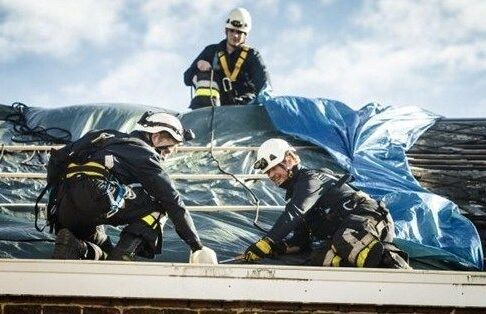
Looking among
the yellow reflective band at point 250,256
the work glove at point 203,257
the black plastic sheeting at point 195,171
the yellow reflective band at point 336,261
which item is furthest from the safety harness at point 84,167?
the yellow reflective band at point 336,261

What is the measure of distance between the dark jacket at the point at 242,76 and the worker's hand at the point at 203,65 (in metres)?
0.10

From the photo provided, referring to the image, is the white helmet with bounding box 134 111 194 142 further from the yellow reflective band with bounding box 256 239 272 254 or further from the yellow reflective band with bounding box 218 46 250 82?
the yellow reflective band with bounding box 218 46 250 82

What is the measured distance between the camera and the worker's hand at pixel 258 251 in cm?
352

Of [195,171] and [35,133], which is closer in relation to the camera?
[195,171]

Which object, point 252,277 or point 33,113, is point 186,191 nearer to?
point 252,277

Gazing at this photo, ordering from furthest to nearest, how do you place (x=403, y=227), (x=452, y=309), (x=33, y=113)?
(x=33, y=113)
(x=403, y=227)
(x=452, y=309)

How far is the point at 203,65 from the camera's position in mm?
6652

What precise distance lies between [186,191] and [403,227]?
1781 mm

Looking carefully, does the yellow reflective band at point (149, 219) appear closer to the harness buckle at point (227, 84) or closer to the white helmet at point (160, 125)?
the white helmet at point (160, 125)

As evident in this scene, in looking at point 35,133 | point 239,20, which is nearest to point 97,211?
point 35,133

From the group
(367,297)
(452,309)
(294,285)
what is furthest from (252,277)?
(452,309)

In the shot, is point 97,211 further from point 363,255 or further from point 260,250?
point 363,255

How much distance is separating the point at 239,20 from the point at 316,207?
3.62 m

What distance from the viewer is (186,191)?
15.4 ft
